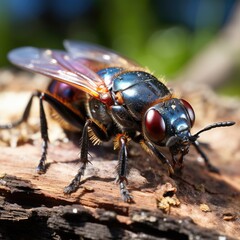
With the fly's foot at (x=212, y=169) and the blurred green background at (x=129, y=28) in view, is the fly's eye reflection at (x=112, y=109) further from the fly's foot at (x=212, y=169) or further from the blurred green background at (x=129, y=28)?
the blurred green background at (x=129, y=28)

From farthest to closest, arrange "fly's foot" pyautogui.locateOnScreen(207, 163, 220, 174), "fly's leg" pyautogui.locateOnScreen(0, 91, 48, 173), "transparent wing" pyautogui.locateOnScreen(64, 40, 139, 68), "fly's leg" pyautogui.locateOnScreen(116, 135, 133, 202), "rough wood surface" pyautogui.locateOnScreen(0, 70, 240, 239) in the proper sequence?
"transparent wing" pyautogui.locateOnScreen(64, 40, 139, 68), "fly's foot" pyautogui.locateOnScreen(207, 163, 220, 174), "fly's leg" pyautogui.locateOnScreen(0, 91, 48, 173), "fly's leg" pyautogui.locateOnScreen(116, 135, 133, 202), "rough wood surface" pyautogui.locateOnScreen(0, 70, 240, 239)

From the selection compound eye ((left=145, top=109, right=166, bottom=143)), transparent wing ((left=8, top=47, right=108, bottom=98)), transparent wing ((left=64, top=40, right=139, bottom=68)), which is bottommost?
compound eye ((left=145, top=109, right=166, bottom=143))

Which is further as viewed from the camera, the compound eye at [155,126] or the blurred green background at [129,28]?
the blurred green background at [129,28]

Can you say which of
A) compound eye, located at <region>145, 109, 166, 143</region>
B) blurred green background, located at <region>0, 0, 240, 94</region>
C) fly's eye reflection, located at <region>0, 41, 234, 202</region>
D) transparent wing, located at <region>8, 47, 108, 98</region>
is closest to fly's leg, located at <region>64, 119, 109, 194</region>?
fly's eye reflection, located at <region>0, 41, 234, 202</region>

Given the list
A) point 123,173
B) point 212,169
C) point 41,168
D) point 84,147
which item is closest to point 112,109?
point 84,147

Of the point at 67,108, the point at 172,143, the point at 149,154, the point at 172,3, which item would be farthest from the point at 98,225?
the point at 172,3

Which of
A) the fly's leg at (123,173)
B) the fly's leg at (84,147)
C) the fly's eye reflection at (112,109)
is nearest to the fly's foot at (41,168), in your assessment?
the fly's eye reflection at (112,109)

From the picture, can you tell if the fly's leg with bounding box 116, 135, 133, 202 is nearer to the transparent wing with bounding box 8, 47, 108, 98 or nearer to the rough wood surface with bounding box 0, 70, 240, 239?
the rough wood surface with bounding box 0, 70, 240, 239

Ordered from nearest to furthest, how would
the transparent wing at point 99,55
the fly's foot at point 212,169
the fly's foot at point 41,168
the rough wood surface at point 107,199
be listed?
1. the rough wood surface at point 107,199
2. the fly's foot at point 41,168
3. the fly's foot at point 212,169
4. the transparent wing at point 99,55
